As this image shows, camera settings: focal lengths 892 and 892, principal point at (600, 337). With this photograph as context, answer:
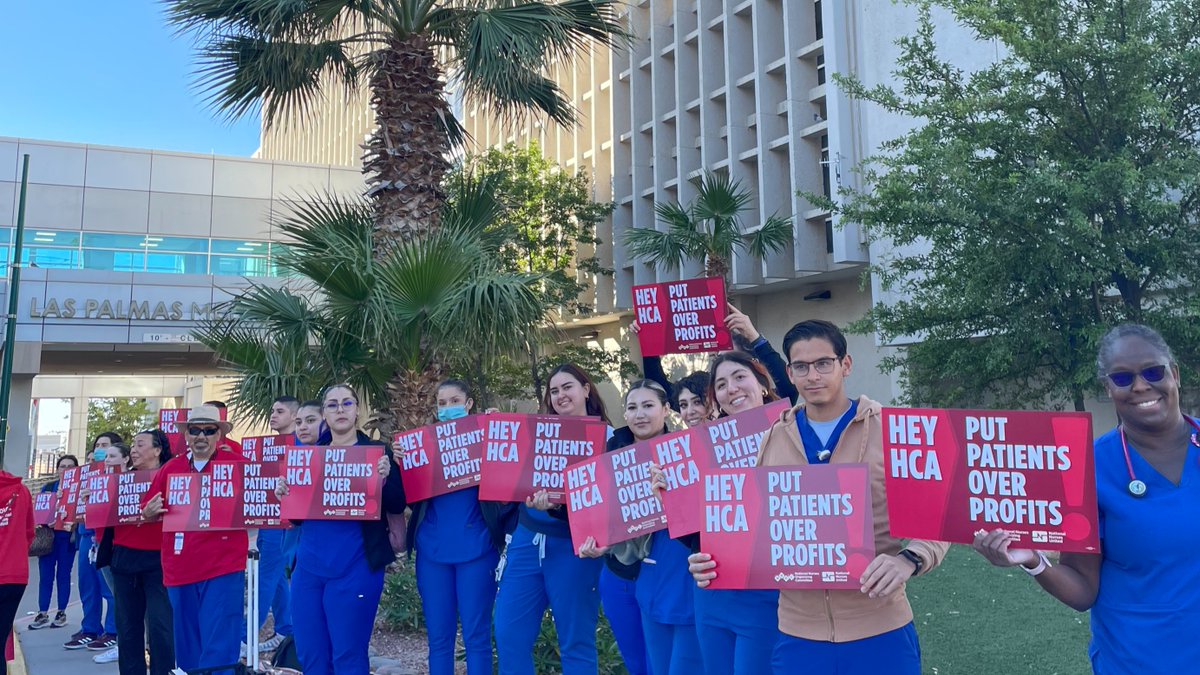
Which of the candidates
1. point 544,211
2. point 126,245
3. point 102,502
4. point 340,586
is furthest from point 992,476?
point 126,245

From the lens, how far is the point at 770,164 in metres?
21.8

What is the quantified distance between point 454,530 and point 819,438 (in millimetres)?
2783

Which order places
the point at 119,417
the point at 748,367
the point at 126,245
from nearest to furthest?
1. the point at 748,367
2. the point at 126,245
3. the point at 119,417

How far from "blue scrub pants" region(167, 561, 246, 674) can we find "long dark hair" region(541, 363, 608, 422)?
259cm

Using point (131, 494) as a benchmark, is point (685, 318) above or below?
above

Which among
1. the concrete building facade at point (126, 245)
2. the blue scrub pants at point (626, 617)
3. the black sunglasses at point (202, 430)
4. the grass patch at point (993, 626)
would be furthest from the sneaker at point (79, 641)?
the concrete building facade at point (126, 245)

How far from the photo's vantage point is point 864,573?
111 inches

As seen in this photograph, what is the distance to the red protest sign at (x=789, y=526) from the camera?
295cm

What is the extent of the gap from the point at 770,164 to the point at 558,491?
714 inches

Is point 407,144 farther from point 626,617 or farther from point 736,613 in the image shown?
point 736,613

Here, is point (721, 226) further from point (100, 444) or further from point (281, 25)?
point (100, 444)

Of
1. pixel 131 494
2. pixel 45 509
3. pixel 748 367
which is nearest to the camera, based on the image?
pixel 748 367

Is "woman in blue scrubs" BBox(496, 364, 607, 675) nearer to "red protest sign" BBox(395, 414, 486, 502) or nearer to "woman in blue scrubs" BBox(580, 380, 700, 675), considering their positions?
"woman in blue scrubs" BBox(580, 380, 700, 675)

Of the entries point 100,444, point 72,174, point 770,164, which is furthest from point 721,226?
point 72,174
